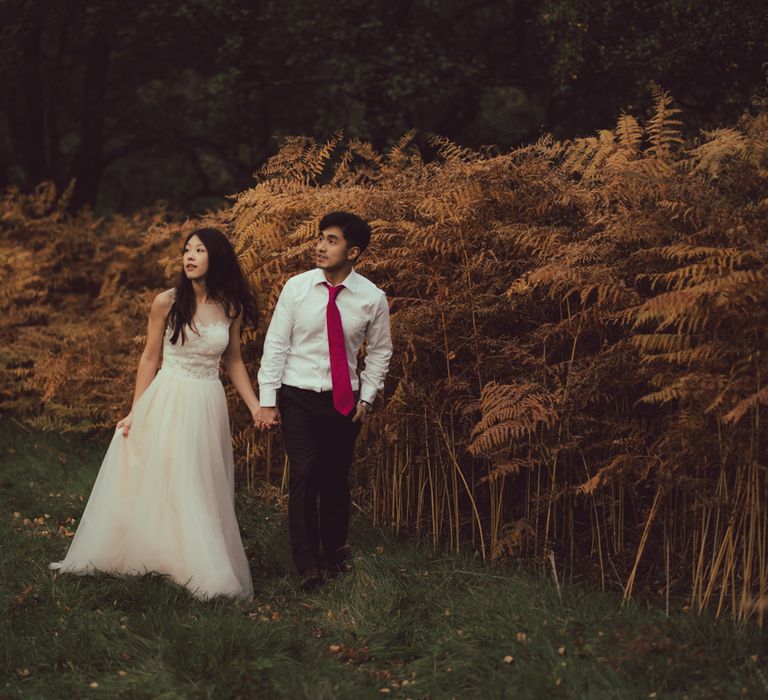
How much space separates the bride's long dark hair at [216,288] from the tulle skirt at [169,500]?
0.34 metres

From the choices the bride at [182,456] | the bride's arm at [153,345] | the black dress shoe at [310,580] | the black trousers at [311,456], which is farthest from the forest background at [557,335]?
the bride's arm at [153,345]

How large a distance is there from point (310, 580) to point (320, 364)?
1225 millimetres

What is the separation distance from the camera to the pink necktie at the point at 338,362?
5773 millimetres

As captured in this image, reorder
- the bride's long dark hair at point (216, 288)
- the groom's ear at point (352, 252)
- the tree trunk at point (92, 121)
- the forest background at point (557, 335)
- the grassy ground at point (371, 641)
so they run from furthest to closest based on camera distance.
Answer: the tree trunk at point (92, 121)
the bride's long dark hair at point (216, 288)
the groom's ear at point (352, 252)
the forest background at point (557, 335)
the grassy ground at point (371, 641)

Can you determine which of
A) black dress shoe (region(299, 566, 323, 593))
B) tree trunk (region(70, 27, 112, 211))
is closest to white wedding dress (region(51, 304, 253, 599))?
black dress shoe (region(299, 566, 323, 593))

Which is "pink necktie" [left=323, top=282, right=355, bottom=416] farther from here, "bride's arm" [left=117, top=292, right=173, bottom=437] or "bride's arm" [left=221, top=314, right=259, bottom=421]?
"bride's arm" [left=117, top=292, right=173, bottom=437]

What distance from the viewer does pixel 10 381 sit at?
1048 centimetres

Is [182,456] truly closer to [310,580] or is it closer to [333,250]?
[310,580]

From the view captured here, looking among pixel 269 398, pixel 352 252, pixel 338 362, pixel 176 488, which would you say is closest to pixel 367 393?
pixel 338 362

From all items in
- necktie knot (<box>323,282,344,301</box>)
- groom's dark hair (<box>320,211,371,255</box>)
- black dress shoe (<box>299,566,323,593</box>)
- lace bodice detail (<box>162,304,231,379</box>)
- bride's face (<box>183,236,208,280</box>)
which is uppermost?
groom's dark hair (<box>320,211,371,255</box>)

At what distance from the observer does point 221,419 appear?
607cm

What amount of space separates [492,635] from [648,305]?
5.63 ft

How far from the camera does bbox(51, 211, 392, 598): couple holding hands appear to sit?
5.79 meters

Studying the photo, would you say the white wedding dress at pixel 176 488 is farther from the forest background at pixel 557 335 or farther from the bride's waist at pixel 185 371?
the forest background at pixel 557 335
